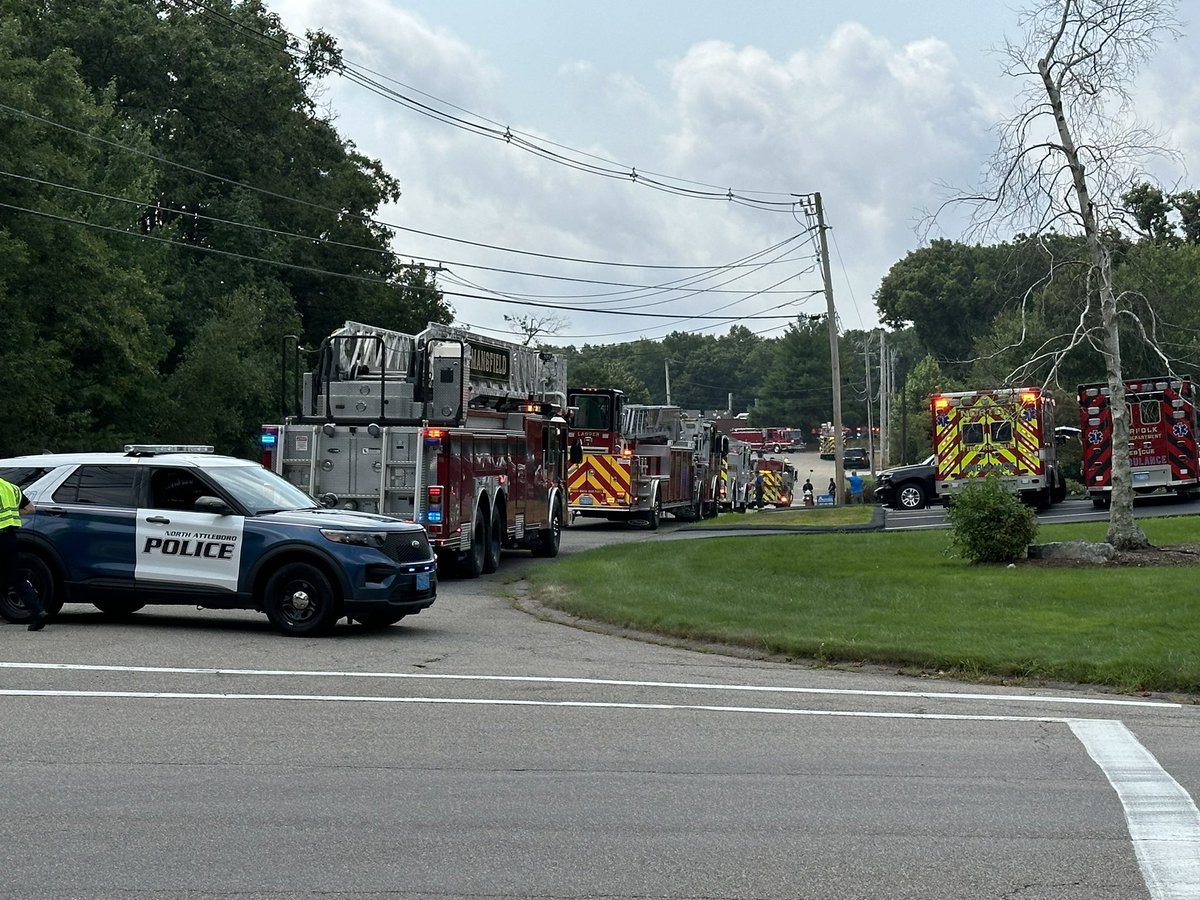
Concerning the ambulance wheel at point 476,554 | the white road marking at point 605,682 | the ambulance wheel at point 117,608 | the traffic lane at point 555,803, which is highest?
the ambulance wheel at point 476,554

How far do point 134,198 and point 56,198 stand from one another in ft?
13.2

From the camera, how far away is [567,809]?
7.14m

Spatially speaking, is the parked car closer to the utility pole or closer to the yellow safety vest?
the utility pole

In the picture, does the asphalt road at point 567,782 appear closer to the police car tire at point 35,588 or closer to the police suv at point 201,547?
the police suv at point 201,547

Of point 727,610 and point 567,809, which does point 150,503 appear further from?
A: point 567,809

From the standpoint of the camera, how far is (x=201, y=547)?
14.1m

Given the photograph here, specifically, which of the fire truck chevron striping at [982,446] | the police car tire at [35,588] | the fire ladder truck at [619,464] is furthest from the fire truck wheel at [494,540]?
the fire truck chevron striping at [982,446]

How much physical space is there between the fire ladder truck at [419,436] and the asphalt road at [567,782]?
25.6 ft

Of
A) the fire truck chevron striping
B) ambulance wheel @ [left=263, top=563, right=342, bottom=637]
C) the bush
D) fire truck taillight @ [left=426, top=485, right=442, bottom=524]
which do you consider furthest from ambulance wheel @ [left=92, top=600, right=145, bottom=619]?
the fire truck chevron striping

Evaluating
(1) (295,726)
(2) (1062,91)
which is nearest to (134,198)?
(2) (1062,91)

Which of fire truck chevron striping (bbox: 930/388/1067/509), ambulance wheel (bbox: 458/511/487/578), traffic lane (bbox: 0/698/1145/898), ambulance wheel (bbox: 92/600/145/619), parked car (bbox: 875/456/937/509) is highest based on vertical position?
fire truck chevron striping (bbox: 930/388/1067/509)

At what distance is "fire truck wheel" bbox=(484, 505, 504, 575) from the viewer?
22.9 meters

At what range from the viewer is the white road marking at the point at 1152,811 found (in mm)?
6023

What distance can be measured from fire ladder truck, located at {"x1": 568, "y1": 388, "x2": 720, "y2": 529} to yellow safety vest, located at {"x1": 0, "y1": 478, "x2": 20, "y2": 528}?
20.1m
